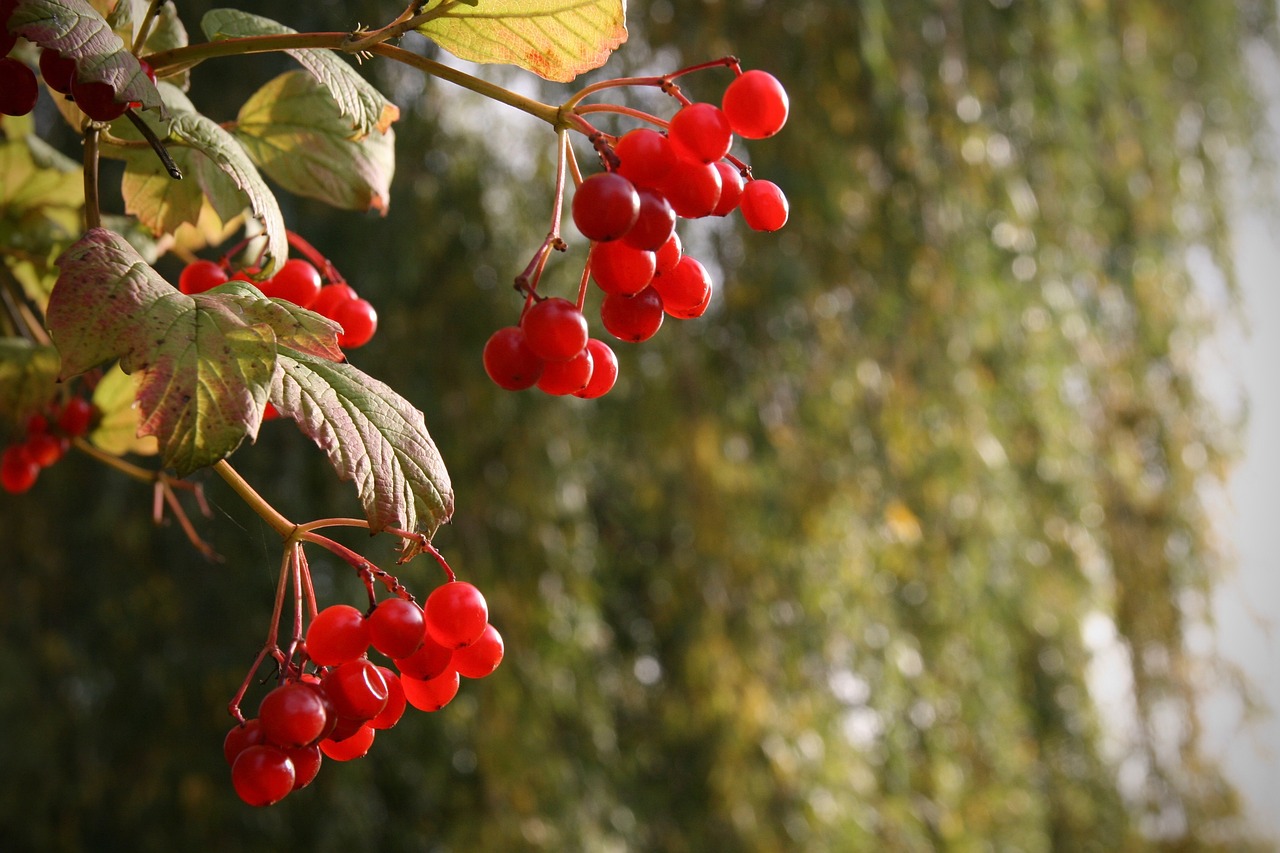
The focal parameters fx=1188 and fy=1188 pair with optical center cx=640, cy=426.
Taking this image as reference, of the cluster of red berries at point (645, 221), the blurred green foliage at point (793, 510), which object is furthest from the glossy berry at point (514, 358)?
the blurred green foliage at point (793, 510)

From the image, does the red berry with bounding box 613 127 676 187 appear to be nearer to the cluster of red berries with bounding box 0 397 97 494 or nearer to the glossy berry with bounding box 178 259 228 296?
the glossy berry with bounding box 178 259 228 296

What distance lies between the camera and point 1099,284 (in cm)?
189

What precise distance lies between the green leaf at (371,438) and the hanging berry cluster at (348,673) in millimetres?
10

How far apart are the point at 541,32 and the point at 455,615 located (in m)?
0.16

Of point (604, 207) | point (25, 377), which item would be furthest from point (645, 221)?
point (25, 377)

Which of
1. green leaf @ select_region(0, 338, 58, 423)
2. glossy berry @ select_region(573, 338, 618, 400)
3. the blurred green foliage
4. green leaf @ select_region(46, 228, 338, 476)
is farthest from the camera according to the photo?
the blurred green foliage

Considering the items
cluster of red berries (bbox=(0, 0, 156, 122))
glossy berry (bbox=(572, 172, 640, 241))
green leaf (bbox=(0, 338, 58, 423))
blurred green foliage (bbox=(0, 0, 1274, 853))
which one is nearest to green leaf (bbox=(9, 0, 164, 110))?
cluster of red berries (bbox=(0, 0, 156, 122))

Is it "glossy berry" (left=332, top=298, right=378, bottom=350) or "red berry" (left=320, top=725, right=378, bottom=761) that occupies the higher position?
"glossy berry" (left=332, top=298, right=378, bottom=350)

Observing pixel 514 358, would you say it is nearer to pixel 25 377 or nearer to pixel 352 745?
pixel 352 745

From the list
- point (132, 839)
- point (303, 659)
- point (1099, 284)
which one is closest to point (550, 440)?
point (132, 839)

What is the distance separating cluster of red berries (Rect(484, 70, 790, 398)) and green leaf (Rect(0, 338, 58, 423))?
239 mm

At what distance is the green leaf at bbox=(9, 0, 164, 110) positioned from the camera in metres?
0.28

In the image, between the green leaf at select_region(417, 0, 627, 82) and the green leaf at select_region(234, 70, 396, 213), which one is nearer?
the green leaf at select_region(417, 0, 627, 82)

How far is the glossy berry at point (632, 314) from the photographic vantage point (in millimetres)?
362
